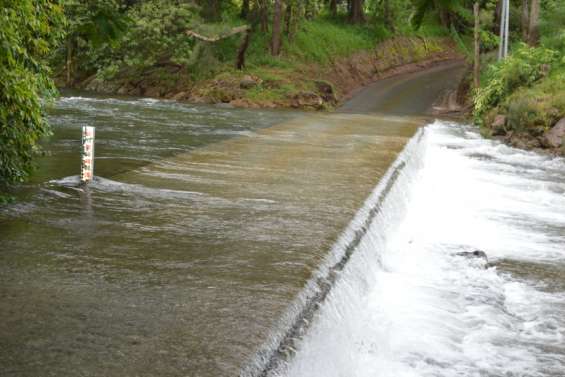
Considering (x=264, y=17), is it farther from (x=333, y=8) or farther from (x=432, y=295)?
(x=432, y=295)

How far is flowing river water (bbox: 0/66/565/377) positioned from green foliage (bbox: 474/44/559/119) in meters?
11.6

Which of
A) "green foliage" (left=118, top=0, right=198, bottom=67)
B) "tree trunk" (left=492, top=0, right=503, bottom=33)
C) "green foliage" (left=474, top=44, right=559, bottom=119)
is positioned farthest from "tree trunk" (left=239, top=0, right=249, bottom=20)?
"green foliage" (left=474, top=44, right=559, bottom=119)

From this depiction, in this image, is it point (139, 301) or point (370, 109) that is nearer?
point (139, 301)

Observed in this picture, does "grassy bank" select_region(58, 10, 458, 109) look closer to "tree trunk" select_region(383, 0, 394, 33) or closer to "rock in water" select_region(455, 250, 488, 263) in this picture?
"tree trunk" select_region(383, 0, 394, 33)

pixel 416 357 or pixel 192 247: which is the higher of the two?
pixel 192 247

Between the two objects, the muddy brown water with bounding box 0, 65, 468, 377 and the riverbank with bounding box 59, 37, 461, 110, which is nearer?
the muddy brown water with bounding box 0, 65, 468, 377

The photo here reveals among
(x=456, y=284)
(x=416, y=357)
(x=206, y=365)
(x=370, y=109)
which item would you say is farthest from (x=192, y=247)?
(x=370, y=109)

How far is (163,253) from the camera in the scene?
233 inches

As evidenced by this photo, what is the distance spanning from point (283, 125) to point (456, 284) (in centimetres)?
1285

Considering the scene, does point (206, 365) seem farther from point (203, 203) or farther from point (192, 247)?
point (203, 203)

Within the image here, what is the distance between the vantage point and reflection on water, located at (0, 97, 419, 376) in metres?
3.97

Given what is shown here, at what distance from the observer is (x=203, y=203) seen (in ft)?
26.1

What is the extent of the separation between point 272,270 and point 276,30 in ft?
108

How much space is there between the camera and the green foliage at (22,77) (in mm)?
5766
